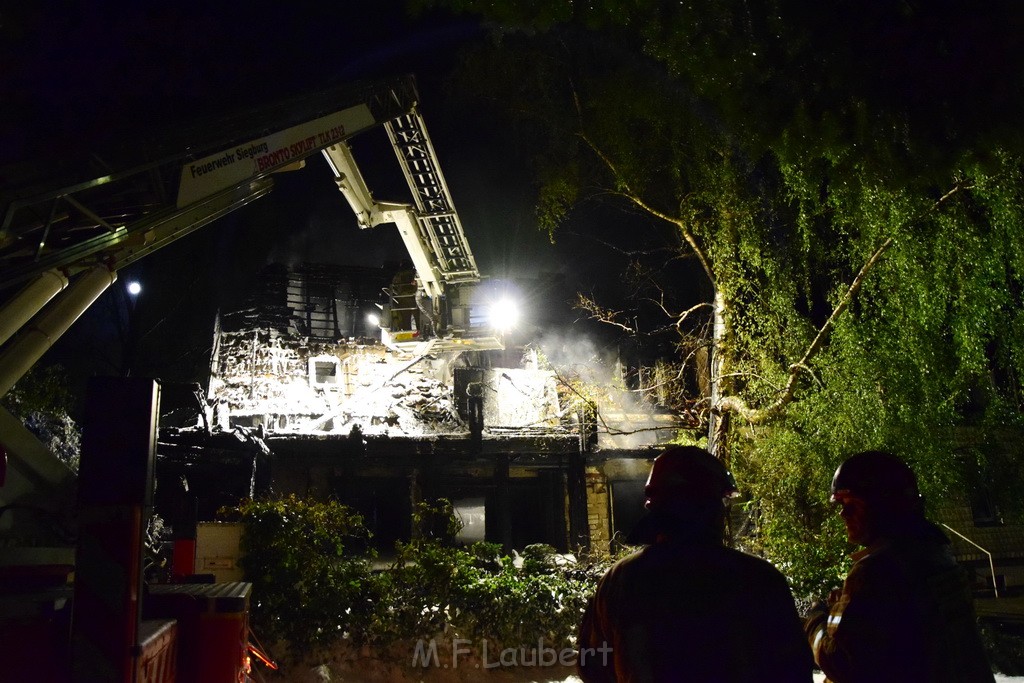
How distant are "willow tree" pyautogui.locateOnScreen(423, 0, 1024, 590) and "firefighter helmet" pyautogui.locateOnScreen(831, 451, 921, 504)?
300 centimetres

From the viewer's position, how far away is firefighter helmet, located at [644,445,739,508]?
2.36m

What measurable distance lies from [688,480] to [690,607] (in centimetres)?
45

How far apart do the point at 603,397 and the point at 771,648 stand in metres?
12.0

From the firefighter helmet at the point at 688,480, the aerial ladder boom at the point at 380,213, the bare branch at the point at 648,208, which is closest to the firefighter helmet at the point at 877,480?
the firefighter helmet at the point at 688,480

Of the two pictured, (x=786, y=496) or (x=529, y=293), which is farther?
(x=529, y=293)

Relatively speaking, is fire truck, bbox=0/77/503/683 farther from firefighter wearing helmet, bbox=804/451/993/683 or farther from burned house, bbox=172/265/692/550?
burned house, bbox=172/265/692/550

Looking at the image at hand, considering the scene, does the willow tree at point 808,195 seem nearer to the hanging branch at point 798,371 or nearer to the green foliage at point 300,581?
the hanging branch at point 798,371

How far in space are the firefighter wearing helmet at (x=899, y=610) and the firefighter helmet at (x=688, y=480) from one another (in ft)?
2.07

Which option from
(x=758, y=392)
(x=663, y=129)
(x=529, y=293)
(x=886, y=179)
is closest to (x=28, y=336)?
(x=886, y=179)

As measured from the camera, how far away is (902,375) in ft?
28.8

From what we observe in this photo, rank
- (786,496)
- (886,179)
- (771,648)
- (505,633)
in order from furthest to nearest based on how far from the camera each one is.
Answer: (786,496) < (505,633) < (886,179) < (771,648)

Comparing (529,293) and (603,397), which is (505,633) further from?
(529,293)

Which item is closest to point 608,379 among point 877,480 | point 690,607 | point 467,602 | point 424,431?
point 424,431

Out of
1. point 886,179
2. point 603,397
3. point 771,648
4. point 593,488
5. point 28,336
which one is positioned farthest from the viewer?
point 593,488
